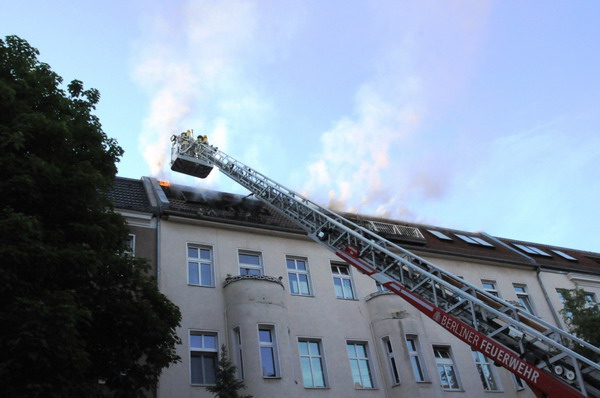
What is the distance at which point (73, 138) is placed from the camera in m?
11.3

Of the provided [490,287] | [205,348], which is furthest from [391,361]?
[490,287]

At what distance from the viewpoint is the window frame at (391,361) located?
56.4 ft

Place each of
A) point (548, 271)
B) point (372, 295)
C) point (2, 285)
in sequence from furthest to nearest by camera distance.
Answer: point (548, 271) < point (372, 295) < point (2, 285)

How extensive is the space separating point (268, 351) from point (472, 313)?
23.4ft

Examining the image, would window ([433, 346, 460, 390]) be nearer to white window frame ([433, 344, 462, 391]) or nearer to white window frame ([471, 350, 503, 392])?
white window frame ([433, 344, 462, 391])

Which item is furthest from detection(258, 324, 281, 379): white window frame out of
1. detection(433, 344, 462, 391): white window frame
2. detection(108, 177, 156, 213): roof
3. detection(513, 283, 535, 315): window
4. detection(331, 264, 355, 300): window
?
detection(513, 283, 535, 315): window

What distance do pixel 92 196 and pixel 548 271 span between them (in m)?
21.8

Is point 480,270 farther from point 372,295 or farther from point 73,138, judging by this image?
point 73,138

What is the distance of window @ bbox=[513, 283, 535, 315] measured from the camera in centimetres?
2338

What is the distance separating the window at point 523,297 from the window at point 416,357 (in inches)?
297

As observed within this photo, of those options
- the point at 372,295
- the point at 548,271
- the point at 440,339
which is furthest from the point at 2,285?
the point at 548,271

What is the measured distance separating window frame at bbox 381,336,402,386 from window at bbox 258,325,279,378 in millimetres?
4136

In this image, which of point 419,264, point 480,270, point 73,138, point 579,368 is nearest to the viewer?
point 579,368

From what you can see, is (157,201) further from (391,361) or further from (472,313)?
(472,313)
